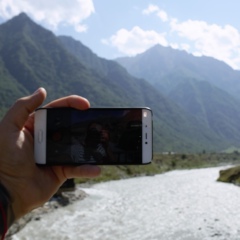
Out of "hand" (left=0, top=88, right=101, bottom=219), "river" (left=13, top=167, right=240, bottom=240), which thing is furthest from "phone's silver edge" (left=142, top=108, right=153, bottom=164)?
"river" (left=13, top=167, right=240, bottom=240)

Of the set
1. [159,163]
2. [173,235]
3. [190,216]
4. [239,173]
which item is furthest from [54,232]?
[159,163]

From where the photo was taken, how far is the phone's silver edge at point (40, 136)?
13.1ft

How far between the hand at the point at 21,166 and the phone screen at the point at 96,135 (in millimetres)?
460

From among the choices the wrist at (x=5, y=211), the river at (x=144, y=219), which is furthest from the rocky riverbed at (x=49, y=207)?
the wrist at (x=5, y=211)

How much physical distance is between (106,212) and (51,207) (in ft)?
14.5

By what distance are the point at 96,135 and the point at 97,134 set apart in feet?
0.05

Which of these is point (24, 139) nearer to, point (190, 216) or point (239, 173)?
point (190, 216)

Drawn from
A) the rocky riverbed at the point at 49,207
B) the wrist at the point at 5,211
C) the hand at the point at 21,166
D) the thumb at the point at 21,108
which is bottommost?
the rocky riverbed at the point at 49,207

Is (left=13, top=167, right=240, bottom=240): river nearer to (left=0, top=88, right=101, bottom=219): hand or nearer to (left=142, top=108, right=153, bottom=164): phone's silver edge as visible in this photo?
(left=142, top=108, right=153, bottom=164): phone's silver edge

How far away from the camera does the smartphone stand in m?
4.37

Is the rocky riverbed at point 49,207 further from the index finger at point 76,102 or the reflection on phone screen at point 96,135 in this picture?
the index finger at point 76,102

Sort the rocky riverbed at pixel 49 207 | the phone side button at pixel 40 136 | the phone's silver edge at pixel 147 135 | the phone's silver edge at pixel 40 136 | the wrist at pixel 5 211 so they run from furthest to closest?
the rocky riverbed at pixel 49 207
the phone's silver edge at pixel 147 135
the phone side button at pixel 40 136
the phone's silver edge at pixel 40 136
the wrist at pixel 5 211

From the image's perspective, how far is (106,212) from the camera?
101 ft

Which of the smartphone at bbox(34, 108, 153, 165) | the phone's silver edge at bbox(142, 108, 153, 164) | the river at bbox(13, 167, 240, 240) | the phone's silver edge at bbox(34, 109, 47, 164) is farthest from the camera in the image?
the river at bbox(13, 167, 240, 240)
